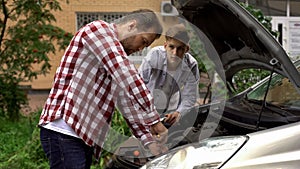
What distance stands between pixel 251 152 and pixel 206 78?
3.78 m

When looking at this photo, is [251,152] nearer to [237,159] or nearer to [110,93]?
[237,159]

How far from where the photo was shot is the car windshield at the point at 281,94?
9.97 ft

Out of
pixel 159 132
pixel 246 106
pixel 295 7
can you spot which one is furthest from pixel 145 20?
pixel 295 7

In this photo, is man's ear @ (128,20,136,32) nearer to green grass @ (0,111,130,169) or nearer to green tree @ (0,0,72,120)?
green grass @ (0,111,130,169)

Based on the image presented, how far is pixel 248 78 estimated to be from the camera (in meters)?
6.38

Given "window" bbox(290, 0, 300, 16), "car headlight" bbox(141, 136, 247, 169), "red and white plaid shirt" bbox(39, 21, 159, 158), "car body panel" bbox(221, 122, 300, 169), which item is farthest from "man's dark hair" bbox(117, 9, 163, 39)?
"window" bbox(290, 0, 300, 16)

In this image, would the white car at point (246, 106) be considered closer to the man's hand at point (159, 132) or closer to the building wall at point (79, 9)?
the man's hand at point (159, 132)

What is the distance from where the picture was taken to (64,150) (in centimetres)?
306

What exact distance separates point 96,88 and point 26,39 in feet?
15.5

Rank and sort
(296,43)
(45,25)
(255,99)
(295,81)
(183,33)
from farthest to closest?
(296,43)
(45,25)
(183,33)
(255,99)
(295,81)

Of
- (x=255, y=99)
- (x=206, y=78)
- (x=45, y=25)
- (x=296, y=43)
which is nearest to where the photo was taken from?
(x=255, y=99)

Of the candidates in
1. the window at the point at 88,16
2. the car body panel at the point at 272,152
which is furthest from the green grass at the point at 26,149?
the window at the point at 88,16

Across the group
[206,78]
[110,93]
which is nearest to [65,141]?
[110,93]

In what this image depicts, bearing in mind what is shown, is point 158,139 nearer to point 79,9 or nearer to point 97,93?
point 97,93
